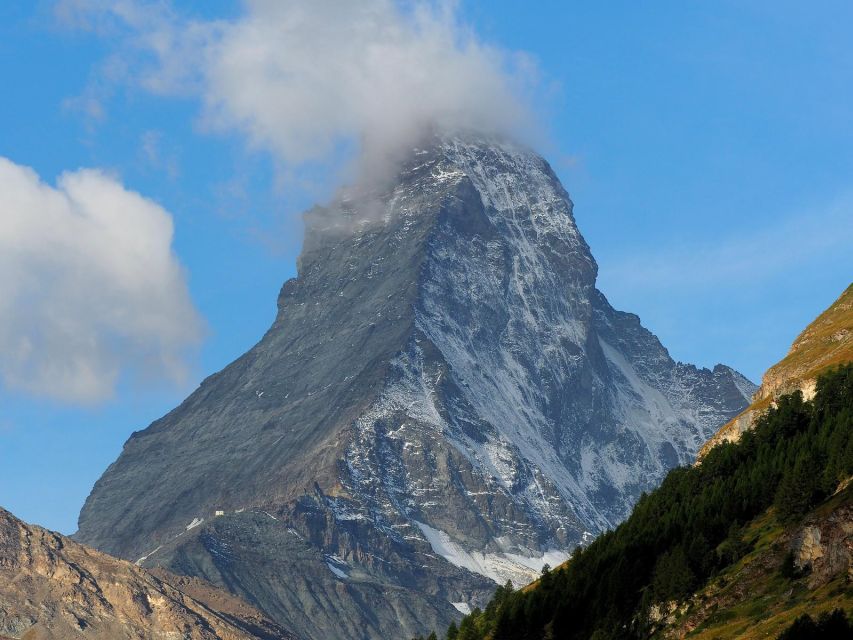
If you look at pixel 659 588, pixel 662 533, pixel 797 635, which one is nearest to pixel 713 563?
pixel 659 588

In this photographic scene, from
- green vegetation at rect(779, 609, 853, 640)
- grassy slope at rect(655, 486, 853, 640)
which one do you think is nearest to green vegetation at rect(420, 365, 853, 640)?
grassy slope at rect(655, 486, 853, 640)

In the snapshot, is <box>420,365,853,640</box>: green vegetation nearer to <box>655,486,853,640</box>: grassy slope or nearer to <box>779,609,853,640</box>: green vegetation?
<box>655,486,853,640</box>: grassy slope

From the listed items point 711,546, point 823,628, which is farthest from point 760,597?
point 823,628

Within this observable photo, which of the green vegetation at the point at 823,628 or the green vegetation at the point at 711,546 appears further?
the green vegetation at the point at 711,546

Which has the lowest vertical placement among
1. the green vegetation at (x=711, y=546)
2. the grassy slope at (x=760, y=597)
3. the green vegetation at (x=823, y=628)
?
the green vegetation at (x=823, y=628)

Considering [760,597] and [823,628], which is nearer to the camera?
[823,628]

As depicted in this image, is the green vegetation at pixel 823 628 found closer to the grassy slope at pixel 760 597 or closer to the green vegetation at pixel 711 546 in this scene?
the grassy slope at pixel 760 597

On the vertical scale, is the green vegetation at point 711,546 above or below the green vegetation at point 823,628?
above

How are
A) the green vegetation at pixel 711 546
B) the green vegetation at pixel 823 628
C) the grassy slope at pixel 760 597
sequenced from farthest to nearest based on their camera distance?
the green vegetation at pixel 711 546 → the grassy slope at pixel 760 597 → the green vegetation at pixel 823 628

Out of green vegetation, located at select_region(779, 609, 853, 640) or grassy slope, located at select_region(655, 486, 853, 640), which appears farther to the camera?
grassy slope, located at select_region(655, 486, 853, 640)

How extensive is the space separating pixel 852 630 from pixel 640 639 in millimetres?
43588

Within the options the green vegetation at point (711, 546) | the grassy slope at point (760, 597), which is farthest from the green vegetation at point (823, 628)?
the green vegetation at point (711, 546)

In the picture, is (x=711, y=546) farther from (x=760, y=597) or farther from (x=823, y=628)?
(x=823, y=628)

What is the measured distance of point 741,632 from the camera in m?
156
